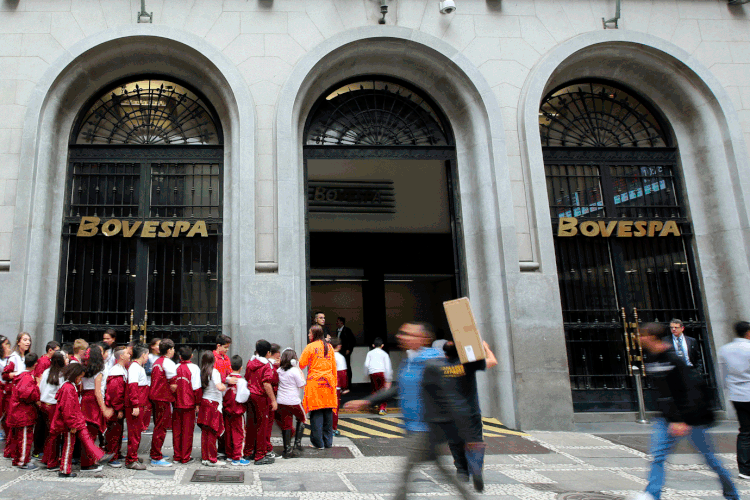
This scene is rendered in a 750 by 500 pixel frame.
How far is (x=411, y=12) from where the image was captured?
1105cm

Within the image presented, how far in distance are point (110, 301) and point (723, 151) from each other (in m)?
12.8

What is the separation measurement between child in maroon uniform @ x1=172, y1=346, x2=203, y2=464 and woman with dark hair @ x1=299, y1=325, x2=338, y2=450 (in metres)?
1.56

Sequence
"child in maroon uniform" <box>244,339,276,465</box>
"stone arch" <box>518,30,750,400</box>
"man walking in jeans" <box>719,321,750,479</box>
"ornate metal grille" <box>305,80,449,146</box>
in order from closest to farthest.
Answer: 1. "man walking in jeans" <box>719,321,750,479</box>
2. "child in maroon uniform" <box>244,339,276,465</box>
3. "stone arch" <box>518,30,750,400</box>
4. "ornate metal grille" <box>305,80,449,146</box>

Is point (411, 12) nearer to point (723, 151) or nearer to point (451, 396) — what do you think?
point (723, 151)

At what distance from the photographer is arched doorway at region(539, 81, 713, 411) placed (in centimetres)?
1063

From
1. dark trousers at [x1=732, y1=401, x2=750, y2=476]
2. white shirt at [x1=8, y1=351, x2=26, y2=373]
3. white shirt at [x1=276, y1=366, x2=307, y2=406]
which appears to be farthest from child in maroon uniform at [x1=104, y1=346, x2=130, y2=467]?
dark trousers at [x1=732, y1=401, x2=750, y2=476]

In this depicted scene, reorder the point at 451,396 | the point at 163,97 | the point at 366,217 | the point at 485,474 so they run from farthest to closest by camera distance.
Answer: the point at 366,217 < the point at 163,97 < the point at 485,474 < the point at 451,396

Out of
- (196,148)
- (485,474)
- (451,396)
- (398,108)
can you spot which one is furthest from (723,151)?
(196,148)

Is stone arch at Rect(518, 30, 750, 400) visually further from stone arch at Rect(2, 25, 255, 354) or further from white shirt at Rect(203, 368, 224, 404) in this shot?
white shirt at Rect(203, 368, 224, 404)

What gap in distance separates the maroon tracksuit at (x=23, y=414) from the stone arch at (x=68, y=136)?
298 cm

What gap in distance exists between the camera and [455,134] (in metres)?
11.4

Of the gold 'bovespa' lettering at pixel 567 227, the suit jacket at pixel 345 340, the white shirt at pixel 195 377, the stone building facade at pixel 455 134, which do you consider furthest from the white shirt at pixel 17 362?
the gold 'bovespa' lettering at pixel 567 227

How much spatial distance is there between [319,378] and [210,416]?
167cm

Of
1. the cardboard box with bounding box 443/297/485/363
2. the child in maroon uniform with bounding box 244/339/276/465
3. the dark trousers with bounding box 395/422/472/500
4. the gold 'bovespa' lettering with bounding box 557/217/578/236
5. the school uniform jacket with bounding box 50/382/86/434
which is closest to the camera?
the dark trousers with bounding box 395/422/472/500
